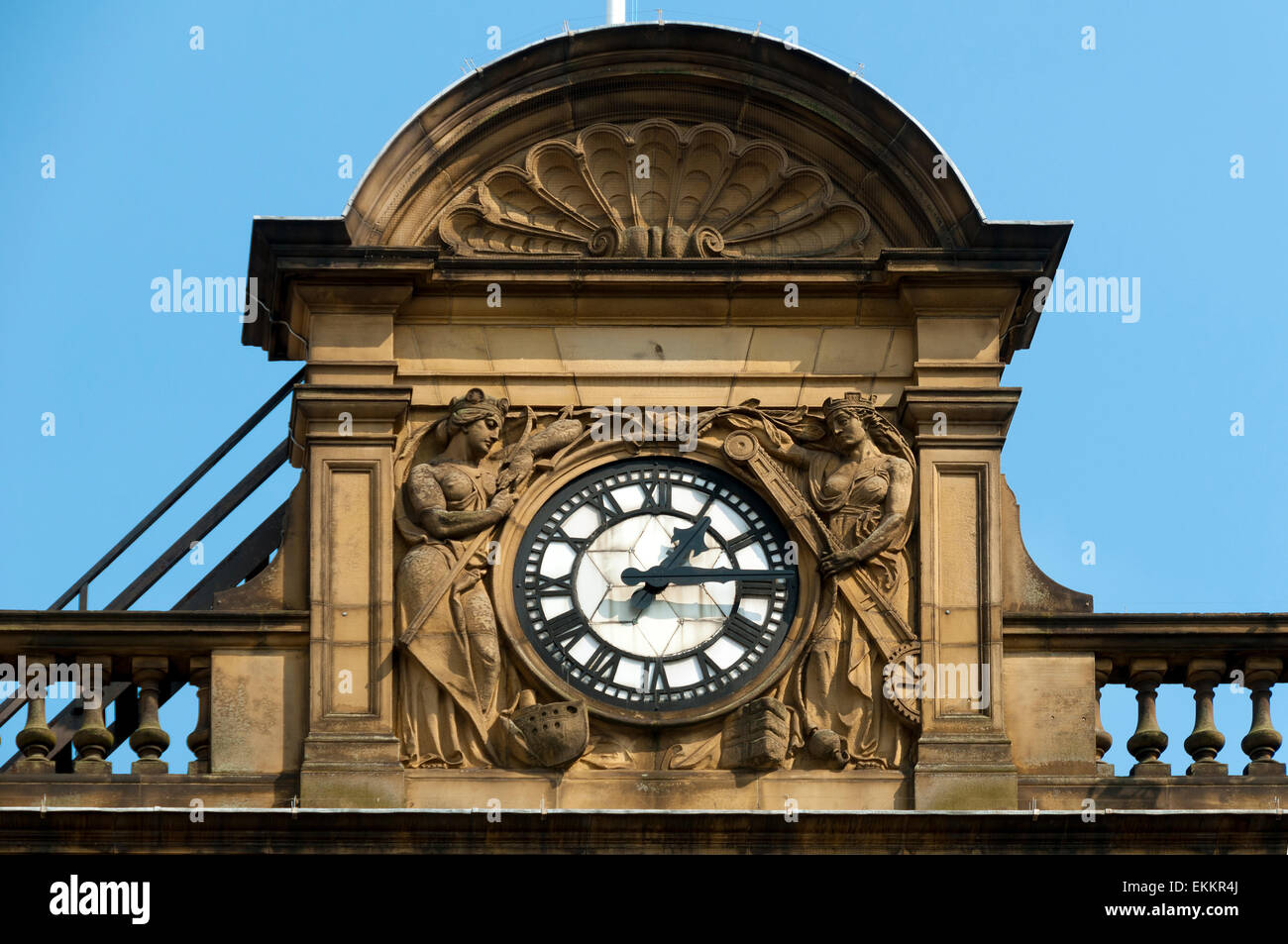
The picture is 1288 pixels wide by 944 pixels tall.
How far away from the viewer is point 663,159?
29.7m

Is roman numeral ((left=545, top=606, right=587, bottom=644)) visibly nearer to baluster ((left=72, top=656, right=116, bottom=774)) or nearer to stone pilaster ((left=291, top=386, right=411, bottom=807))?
stone pilaster ((left=291, top=386, right=411, bottom=807))

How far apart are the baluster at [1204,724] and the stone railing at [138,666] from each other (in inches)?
217

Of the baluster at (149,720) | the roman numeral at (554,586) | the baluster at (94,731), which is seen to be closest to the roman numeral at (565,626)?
the roman numeral at (554,586)

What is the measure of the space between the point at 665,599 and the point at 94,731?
363 cm

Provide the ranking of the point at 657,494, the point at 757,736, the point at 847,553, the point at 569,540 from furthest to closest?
the point at 657,494
the point at 569,540
the point at 847,553
the point at 757,736

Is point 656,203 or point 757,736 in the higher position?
point 656,203

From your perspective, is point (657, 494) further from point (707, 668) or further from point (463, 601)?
point (463, 601)

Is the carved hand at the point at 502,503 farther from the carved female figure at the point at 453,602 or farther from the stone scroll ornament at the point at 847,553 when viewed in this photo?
the stone scroll ornament at the point at 847,553

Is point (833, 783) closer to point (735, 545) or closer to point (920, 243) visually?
point (735, 545)

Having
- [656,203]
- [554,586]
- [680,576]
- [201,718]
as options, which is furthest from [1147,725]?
[201,718]

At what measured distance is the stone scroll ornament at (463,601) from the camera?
27.8 m

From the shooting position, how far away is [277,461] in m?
29.9

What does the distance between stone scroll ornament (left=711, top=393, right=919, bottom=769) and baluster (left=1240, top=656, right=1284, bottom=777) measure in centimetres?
208

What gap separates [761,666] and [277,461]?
12.6 ft
